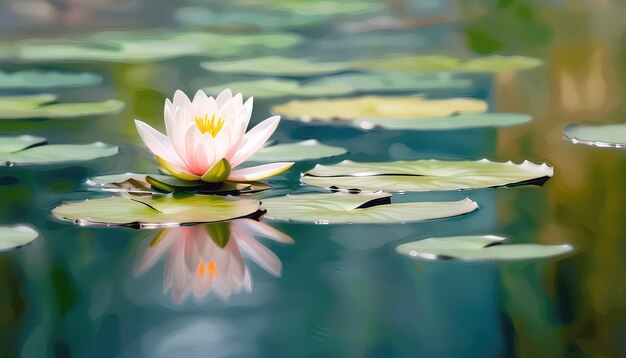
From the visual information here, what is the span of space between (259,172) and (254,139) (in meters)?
0.08

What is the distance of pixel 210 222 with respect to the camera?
1.95m

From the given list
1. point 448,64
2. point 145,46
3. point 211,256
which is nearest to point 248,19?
point 145,46

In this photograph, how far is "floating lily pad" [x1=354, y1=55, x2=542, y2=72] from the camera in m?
4.32

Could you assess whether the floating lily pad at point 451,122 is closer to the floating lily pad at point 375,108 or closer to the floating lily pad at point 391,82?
the floating lily pad at point 375,108

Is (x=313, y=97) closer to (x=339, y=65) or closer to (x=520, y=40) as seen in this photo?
(x=339, y=65)

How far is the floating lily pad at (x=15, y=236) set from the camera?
1849 millimetres

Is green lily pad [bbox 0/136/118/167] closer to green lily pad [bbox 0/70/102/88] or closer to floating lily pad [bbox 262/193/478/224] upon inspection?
floating lily pad [bbox 262/193/478/224]

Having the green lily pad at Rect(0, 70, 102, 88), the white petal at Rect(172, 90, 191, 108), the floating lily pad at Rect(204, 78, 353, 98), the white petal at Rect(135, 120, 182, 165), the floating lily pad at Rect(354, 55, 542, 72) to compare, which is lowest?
the floating lily pad at Rect(354, 55, 542, 72)

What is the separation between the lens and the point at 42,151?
8.61 feet

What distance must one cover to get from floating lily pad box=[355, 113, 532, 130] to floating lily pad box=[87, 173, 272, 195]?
79cm

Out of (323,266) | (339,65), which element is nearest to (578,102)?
(339,65)

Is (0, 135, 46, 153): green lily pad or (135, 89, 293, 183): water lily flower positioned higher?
(135, 89, 293, 183): water lily flower

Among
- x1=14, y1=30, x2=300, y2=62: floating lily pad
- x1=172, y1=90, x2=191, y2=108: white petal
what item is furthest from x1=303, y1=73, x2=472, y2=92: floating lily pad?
x1=172, y1=90, x2=191, y2=108: white petal

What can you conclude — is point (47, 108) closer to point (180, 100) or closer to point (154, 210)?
point (180, 100)
